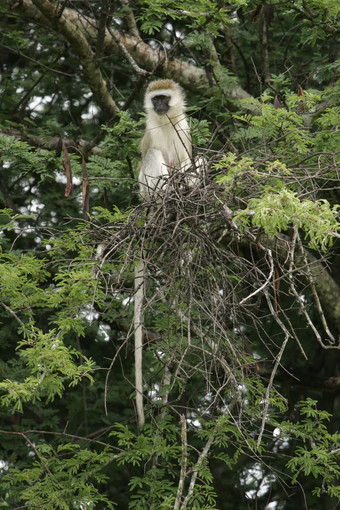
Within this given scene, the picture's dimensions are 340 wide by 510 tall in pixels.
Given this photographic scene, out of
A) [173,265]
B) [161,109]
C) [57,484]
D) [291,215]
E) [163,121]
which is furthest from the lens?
[163,121]

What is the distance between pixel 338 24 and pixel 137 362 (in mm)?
3395

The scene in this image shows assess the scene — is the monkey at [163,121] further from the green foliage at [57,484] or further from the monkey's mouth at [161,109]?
the green foliage at [57,484]

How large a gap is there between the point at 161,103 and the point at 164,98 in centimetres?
7

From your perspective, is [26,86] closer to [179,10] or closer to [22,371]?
[179,10]

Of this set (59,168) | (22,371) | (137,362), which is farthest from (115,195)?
(137,362)

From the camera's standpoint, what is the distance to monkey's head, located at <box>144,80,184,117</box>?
6.72 meters

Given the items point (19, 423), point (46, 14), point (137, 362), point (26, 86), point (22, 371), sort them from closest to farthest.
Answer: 1. point (137, 362)
2. point (22, 371)
3. point (46, 14)
4. point (19, 423)
5. point (26, 86)

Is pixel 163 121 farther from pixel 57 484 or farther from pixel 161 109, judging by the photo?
pixel 57 484

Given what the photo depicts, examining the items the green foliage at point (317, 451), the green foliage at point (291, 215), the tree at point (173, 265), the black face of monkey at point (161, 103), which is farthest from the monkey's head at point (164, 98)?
the green foliage at point (291, 215)

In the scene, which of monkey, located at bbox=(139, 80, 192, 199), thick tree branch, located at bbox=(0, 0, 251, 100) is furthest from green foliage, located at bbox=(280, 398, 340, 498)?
thick tree branch, located at bbox=(0, 0, 251, 100)

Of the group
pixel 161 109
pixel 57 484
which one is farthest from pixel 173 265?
pixel 161 109

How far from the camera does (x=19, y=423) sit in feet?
24.7

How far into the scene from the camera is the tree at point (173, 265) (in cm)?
408

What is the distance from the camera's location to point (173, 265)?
4082 millimetres
